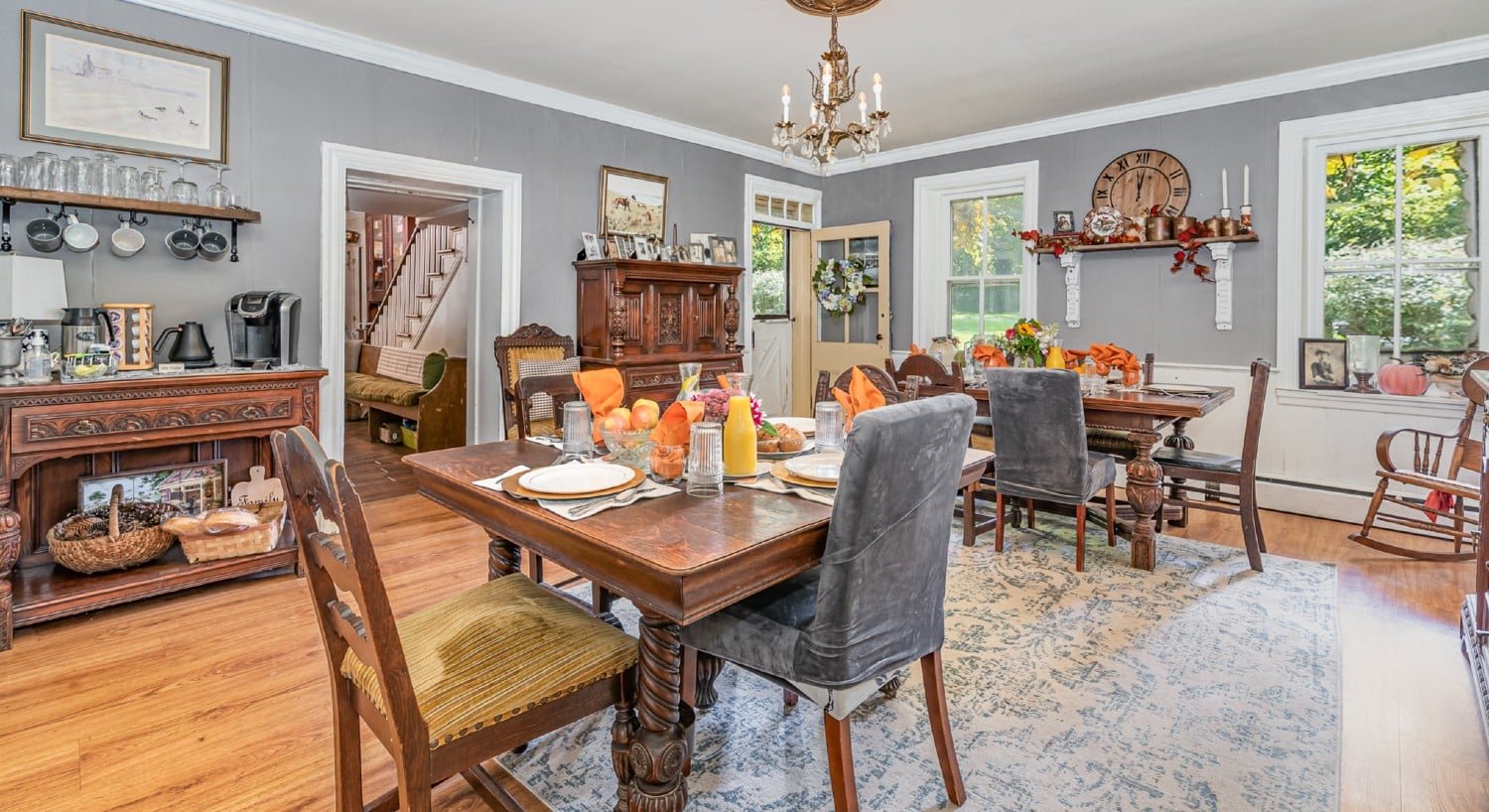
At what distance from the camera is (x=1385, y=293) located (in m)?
4.25

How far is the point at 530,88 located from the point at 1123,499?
435cm

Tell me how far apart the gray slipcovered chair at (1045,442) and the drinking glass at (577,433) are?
2081 millimetres

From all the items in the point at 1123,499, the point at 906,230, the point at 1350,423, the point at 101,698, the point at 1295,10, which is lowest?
the point at 101,698

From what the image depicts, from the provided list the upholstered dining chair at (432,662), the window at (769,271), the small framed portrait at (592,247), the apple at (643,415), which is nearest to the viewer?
the upholstered dining chair at (432,662)

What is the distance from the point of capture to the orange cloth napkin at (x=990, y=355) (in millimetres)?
3904

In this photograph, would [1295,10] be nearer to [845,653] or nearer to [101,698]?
[845,653]

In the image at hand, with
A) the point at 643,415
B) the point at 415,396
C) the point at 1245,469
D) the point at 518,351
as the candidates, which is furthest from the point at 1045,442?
the point at 415,396

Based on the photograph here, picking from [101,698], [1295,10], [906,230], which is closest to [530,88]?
[906,230]

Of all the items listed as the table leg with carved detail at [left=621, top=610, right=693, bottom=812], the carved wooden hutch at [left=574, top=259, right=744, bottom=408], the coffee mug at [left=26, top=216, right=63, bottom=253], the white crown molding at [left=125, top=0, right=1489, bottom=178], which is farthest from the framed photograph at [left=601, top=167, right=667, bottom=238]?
the table leg with carved detail at [left=621, top=610, right=693, bottom=812]

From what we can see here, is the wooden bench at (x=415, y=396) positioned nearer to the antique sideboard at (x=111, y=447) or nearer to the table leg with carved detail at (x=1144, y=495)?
the antique sideboard at (x=111, y=447)

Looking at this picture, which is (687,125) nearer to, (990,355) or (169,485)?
(990,355)

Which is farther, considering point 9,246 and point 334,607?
point 9,246

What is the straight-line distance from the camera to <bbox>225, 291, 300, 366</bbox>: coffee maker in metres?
3.23

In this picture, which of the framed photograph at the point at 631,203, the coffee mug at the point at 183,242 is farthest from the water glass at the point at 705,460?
the framed photograph at the point at 631,203
